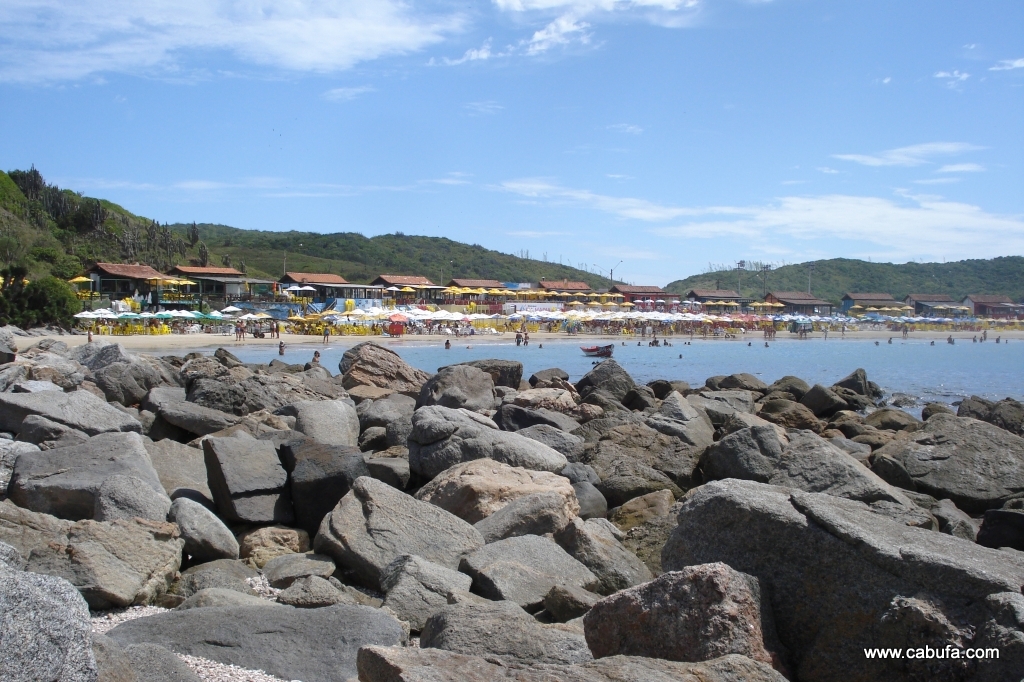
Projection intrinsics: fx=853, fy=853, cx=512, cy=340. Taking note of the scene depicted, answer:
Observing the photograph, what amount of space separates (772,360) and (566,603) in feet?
128

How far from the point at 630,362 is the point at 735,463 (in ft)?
99.0

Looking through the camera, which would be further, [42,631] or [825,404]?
[825,404]

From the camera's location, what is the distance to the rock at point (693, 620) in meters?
3.13

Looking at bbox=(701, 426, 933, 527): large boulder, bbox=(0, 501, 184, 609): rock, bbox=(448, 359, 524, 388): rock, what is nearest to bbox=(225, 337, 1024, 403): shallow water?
bbox=(448, 359, 524, 388): rock

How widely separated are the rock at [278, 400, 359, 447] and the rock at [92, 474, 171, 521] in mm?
3157

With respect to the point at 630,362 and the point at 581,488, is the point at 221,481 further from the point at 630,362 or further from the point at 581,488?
the point at 630,362

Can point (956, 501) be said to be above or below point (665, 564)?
below

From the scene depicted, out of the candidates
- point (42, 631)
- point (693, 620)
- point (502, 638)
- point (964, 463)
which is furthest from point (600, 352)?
point (42, 631)

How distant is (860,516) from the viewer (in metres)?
3.71

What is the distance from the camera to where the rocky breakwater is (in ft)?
10.3

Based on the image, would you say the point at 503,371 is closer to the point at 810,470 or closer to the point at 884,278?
the point at 810,470

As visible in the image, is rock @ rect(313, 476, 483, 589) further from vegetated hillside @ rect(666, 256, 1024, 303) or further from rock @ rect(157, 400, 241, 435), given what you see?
vegetated hillside @ rect(666, 256, 1024, 303)

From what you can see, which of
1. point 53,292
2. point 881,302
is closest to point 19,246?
point 53,292

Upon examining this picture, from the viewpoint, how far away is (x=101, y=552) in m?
4.81
